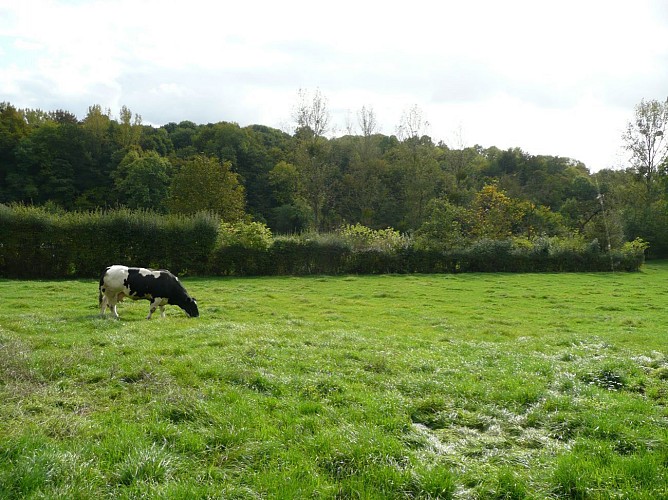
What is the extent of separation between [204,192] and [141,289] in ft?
112

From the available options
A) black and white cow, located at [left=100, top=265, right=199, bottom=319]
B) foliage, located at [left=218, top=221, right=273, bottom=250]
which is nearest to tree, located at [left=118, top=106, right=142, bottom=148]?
foliage, located at [left=218, top=221, right=273, bottom=250]

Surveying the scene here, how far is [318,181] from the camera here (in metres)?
57.6

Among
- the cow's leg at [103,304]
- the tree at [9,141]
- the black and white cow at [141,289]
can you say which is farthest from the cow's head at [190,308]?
the tree at [9,141]

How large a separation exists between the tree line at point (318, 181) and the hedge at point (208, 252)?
5291 mm

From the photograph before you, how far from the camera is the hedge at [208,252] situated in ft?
94.4

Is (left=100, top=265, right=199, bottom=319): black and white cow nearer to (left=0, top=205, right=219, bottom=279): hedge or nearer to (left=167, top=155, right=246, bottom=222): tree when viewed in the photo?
(left=0, top=205, right=219, bottom=279): hedge

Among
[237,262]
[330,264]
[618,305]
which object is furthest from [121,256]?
[618,305]

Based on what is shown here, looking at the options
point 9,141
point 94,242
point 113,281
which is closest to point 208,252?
point 94,242

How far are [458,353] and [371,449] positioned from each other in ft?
18.1

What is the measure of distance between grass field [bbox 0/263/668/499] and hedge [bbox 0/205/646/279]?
18881 millimetres

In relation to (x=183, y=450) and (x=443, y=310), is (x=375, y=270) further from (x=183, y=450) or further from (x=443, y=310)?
(x=183, y=450)

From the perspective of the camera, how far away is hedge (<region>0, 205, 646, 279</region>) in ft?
94.4

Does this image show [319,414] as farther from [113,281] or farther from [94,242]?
[94,242]

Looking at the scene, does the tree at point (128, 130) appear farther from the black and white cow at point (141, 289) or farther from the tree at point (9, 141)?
the black and white cow at point (141, 289)
